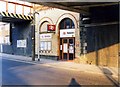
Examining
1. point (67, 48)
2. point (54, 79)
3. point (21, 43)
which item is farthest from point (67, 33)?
point (54, 79)

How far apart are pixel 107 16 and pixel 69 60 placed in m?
6.17

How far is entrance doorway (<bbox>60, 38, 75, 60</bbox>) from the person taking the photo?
23047 mm

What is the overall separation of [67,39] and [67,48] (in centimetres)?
87

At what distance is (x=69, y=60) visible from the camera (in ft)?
76.2

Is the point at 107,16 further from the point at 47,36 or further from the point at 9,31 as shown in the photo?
the point at 9,31

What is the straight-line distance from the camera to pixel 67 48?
77.3ft

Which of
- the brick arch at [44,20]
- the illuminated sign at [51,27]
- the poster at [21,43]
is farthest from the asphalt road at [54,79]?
the poster at [21,43]

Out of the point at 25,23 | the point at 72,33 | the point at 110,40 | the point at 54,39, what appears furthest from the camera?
the point at 25,23

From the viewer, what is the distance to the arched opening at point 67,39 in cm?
2300

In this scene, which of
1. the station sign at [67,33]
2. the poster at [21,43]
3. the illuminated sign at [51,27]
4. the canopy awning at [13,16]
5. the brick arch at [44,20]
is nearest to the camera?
the station sign at [67,33]

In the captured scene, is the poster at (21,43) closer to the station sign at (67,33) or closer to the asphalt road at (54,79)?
the station sign at (67,33)

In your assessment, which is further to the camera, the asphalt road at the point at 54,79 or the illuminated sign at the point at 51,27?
the illuminated sign at the point at 51,27

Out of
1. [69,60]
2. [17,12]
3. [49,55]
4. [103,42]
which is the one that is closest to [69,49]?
[69,60]

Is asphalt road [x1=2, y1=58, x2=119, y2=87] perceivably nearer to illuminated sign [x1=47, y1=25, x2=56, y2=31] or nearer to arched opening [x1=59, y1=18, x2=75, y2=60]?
arched opening [x1=59, y1=18, x2=75, y2=60]
